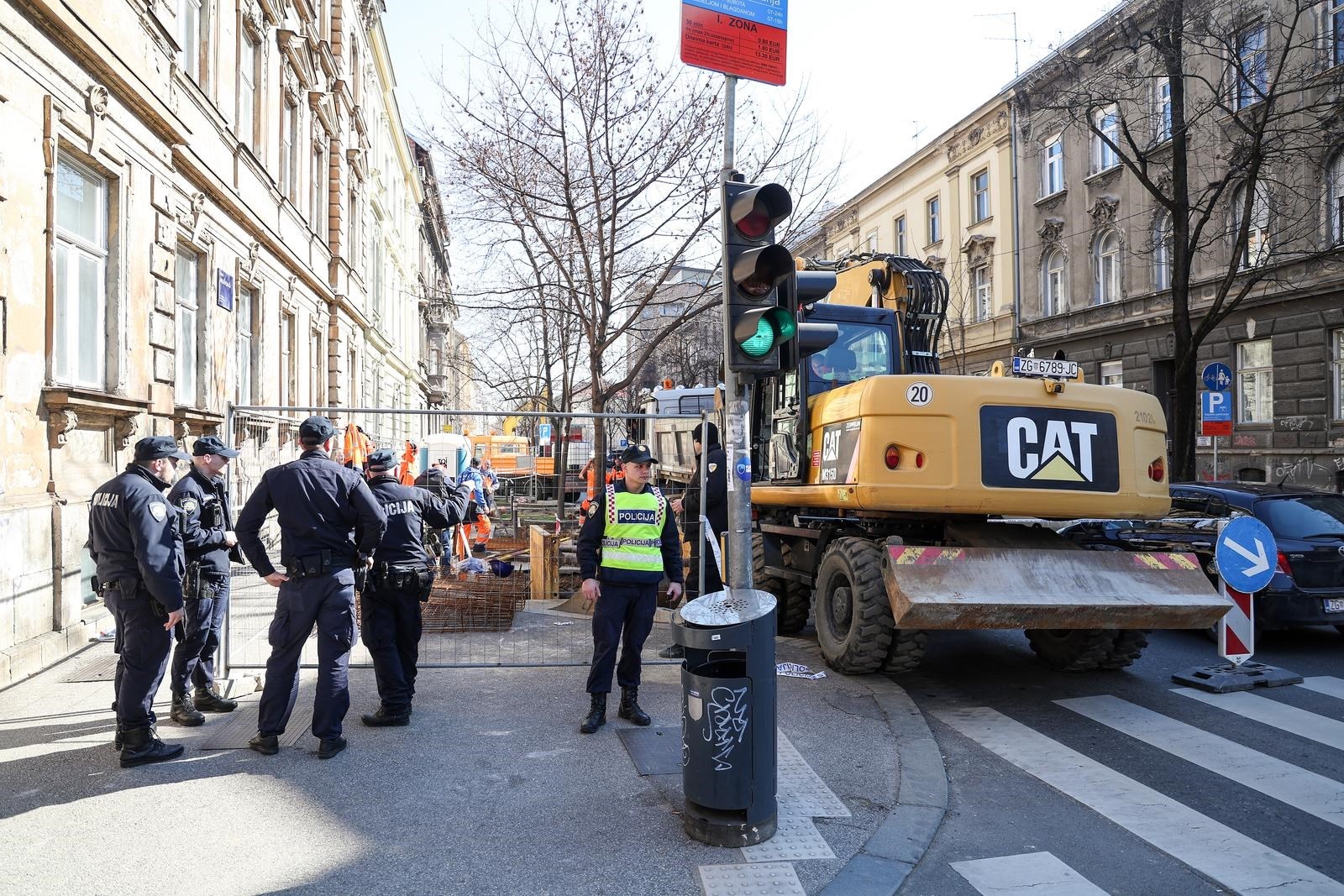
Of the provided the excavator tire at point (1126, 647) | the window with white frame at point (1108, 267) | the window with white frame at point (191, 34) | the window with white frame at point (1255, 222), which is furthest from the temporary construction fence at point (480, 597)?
the window with white frame at point (1108, 267)

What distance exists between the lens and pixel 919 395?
6262 mm

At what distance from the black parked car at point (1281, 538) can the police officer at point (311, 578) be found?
5393 millimetres

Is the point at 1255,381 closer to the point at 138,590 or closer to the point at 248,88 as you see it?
the point at 248,88

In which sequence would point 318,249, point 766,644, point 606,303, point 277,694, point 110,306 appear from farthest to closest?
point 318,249, point 606,303, point 110,306, point 277,694, point 766,644

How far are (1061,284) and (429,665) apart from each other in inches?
1011

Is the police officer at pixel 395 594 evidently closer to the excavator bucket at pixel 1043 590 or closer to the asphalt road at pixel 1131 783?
the excavator bucket at pixel 1043 590

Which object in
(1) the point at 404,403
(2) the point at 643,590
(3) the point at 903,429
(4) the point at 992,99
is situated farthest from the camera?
(1) the point at 404,403

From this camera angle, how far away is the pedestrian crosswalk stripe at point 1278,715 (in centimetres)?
570

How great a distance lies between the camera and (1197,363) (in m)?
21.7

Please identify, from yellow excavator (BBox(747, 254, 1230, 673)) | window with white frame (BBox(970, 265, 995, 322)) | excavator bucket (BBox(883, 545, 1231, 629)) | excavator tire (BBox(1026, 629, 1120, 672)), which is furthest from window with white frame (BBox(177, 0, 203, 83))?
window with white frame (BBox(970, 265, 995, 322))

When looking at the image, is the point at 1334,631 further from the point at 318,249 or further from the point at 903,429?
the point at 318,249

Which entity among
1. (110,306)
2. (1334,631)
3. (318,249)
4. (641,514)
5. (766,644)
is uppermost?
(318,249)

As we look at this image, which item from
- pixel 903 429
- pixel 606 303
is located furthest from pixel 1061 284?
pixel 903 429

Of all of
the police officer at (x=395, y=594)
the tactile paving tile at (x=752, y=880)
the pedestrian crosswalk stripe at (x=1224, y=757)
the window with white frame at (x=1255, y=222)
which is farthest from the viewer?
the window with white frame at (x=1255, y=222)
